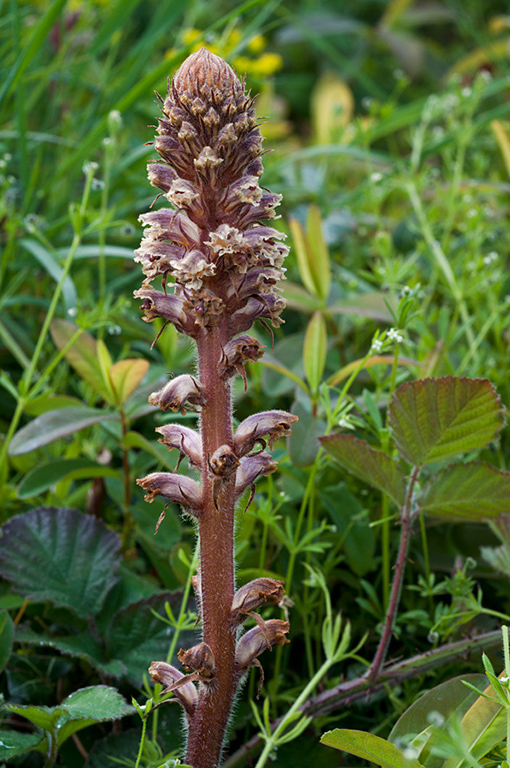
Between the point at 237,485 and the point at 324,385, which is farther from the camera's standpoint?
the point at 324,385

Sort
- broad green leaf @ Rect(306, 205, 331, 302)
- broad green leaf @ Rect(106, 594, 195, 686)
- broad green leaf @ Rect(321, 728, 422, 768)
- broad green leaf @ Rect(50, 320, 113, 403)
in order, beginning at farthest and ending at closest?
broad green leaf @ Rect(306, 205, 331, 302) → broad green leaf @ Rect(50, 320, 113, 403) → broad green leaf @ Rect(106, 594, 195, 686) → broad green leaf @ Rect(321, 728, 422, 768)

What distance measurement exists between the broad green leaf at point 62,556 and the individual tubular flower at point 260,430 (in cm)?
57

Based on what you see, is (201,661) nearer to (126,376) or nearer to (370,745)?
(370,745)

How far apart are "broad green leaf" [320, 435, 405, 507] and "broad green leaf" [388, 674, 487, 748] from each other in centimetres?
32

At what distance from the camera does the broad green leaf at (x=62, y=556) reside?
1.49 meters

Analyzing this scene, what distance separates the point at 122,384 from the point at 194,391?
0.60 m

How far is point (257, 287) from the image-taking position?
1.08m

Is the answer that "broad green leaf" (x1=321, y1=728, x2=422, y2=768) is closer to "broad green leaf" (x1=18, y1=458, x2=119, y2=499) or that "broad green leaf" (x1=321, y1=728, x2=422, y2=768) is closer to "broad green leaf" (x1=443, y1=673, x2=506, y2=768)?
"broad green leaf" (x1=443, y1=673, x2=506, y2=768)

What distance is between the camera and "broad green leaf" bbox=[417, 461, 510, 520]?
4.13 ft

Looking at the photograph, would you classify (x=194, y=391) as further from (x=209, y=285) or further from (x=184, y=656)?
(x=184, y=656)

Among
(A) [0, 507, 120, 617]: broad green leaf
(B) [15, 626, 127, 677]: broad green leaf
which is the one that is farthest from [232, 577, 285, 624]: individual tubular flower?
(A) [0, 507, 120, 617]: broad green leaf

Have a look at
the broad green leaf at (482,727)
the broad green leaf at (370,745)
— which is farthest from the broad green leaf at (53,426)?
the broad green leaf at (482,727)

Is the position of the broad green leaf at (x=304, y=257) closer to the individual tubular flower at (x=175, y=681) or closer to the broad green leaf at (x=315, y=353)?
the broad green leaf at (x=315, y=353)

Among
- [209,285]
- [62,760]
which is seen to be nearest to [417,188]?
[209,285]
